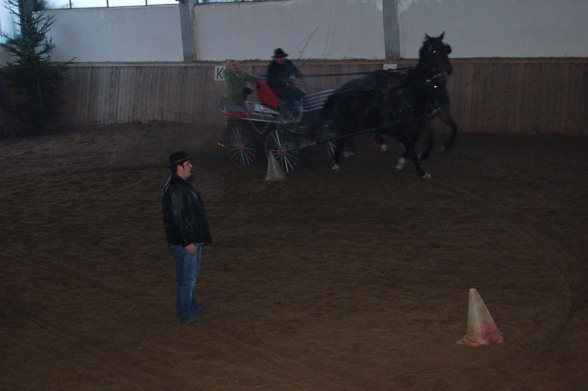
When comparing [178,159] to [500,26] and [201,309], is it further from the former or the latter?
[500,26]

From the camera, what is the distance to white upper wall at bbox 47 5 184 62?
20.6 meters

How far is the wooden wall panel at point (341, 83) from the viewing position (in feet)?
45.9

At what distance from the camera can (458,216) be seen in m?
9.63

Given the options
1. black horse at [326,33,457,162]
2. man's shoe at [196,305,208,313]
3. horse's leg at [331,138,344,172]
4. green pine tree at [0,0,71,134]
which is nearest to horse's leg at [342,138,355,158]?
black horse at [326,33,457,162]

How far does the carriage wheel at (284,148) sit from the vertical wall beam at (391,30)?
16.7 feet

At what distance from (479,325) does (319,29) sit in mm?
13145

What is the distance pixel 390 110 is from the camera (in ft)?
38.5

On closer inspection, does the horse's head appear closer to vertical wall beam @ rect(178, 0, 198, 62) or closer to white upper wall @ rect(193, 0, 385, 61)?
white upper wall @ rect(193, 0, 385, 61)

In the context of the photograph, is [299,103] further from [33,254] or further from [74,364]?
[74,364]

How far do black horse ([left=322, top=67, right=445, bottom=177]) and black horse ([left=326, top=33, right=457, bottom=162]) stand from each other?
0.15 metres

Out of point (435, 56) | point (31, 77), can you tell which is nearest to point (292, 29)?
point (435, 56)

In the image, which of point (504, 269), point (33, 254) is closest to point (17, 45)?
point (33, 254)

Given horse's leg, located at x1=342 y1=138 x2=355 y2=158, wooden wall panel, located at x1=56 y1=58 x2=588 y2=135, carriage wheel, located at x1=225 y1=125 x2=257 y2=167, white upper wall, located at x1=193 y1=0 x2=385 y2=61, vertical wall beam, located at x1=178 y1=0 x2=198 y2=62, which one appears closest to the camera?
carriage wheel, located at x1=225 y1=125 x2=257 y2=167

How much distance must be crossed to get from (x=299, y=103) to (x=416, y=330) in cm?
705
